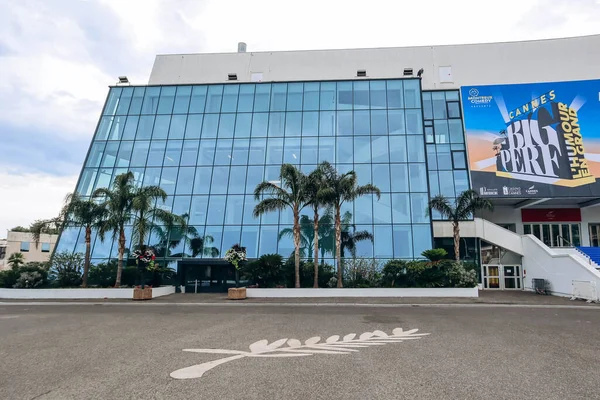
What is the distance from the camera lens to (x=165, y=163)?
28.5 meters

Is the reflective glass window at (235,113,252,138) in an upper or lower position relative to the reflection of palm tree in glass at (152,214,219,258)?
upper

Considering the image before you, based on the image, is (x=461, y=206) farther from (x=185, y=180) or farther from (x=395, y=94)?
(x=185, y=180)

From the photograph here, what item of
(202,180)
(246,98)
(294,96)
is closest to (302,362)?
(202,180)

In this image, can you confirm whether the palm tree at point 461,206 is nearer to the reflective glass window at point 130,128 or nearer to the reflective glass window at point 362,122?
the reflective glass window at point 362,122

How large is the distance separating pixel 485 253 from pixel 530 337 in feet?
67.7

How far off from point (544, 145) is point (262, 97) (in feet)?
80.2

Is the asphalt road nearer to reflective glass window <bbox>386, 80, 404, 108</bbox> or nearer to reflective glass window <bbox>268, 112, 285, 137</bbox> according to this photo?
reflective glass window <bbox>268, 112, 285, 137</bbox>

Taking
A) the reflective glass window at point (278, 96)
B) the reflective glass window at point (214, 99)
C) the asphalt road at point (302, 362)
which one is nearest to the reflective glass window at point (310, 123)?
the reflective glass window at point (278, 96)

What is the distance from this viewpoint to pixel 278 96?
3172 cm

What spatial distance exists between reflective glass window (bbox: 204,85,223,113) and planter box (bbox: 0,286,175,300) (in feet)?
55.4

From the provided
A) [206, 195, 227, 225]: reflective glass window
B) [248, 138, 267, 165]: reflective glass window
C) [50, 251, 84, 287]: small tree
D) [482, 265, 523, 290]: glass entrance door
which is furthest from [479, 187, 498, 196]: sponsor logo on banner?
[50, 251, 84, 287]: small tree

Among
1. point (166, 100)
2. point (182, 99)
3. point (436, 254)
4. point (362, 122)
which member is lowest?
point (436, 254)

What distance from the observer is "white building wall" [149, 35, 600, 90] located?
3372 centimetres

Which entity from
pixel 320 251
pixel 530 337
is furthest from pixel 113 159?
pixel 530 337
